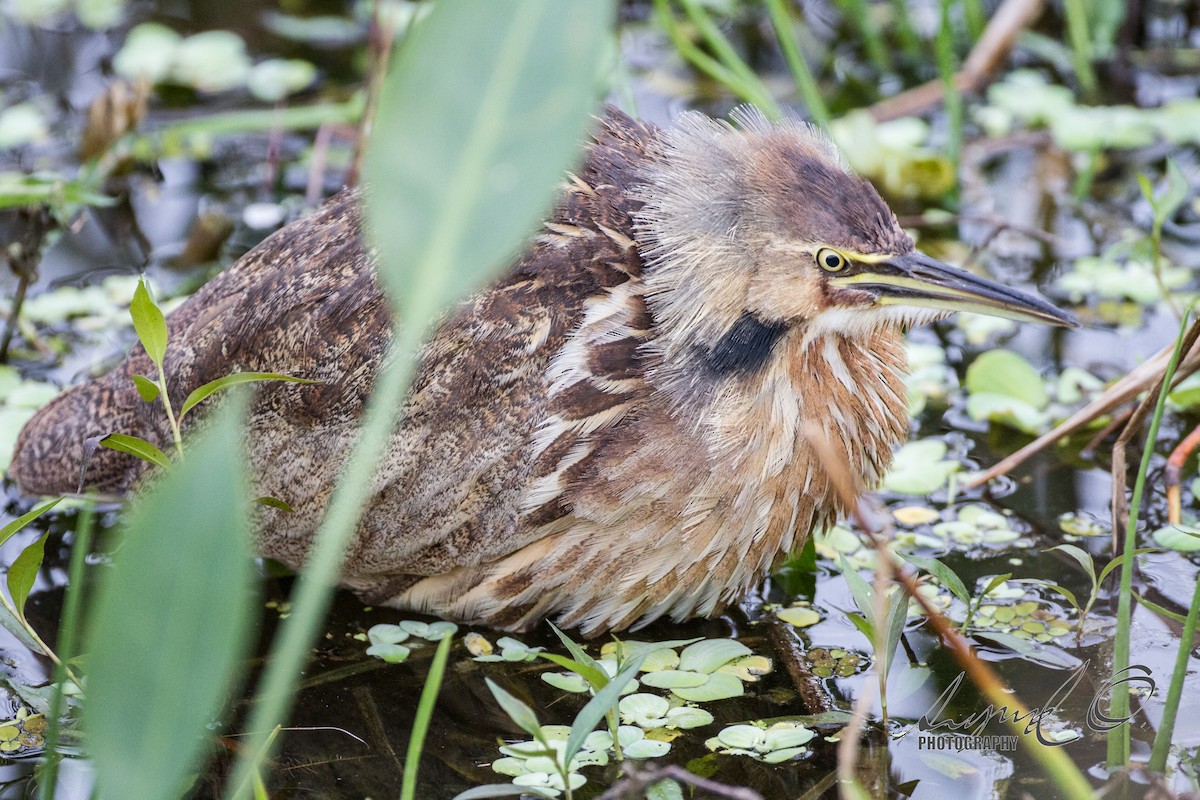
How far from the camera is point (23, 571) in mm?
2963

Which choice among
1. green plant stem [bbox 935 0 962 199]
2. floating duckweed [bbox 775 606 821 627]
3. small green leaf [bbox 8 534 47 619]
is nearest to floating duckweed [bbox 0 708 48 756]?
small green leaf [bbox 8 534 47 619]

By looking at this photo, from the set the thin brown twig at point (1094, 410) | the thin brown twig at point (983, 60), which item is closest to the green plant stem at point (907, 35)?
the thin brown twig at point (983, 60)

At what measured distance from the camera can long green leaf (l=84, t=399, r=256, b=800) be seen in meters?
1.61

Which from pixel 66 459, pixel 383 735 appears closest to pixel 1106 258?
pixel 383 735

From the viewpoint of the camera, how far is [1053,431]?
4047 millimetres

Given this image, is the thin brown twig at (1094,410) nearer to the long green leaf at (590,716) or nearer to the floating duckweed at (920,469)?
the floating duckweed at (920,469)

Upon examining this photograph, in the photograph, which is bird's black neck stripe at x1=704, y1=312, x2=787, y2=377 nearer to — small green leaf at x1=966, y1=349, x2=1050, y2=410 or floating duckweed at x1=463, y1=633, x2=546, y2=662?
floating duckweed at x1=463, y1=633, x2=546, y2=662

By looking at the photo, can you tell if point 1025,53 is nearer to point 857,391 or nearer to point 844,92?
point 844,92

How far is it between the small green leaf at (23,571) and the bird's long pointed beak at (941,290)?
1.84 meters

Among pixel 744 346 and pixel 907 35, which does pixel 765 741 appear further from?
pixel 907 35

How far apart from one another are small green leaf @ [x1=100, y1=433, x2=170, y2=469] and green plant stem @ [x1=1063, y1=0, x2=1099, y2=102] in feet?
13.9

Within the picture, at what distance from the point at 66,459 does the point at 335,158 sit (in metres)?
2.23

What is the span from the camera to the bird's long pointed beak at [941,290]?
310 centimetres

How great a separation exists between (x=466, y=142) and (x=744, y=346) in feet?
6.10
